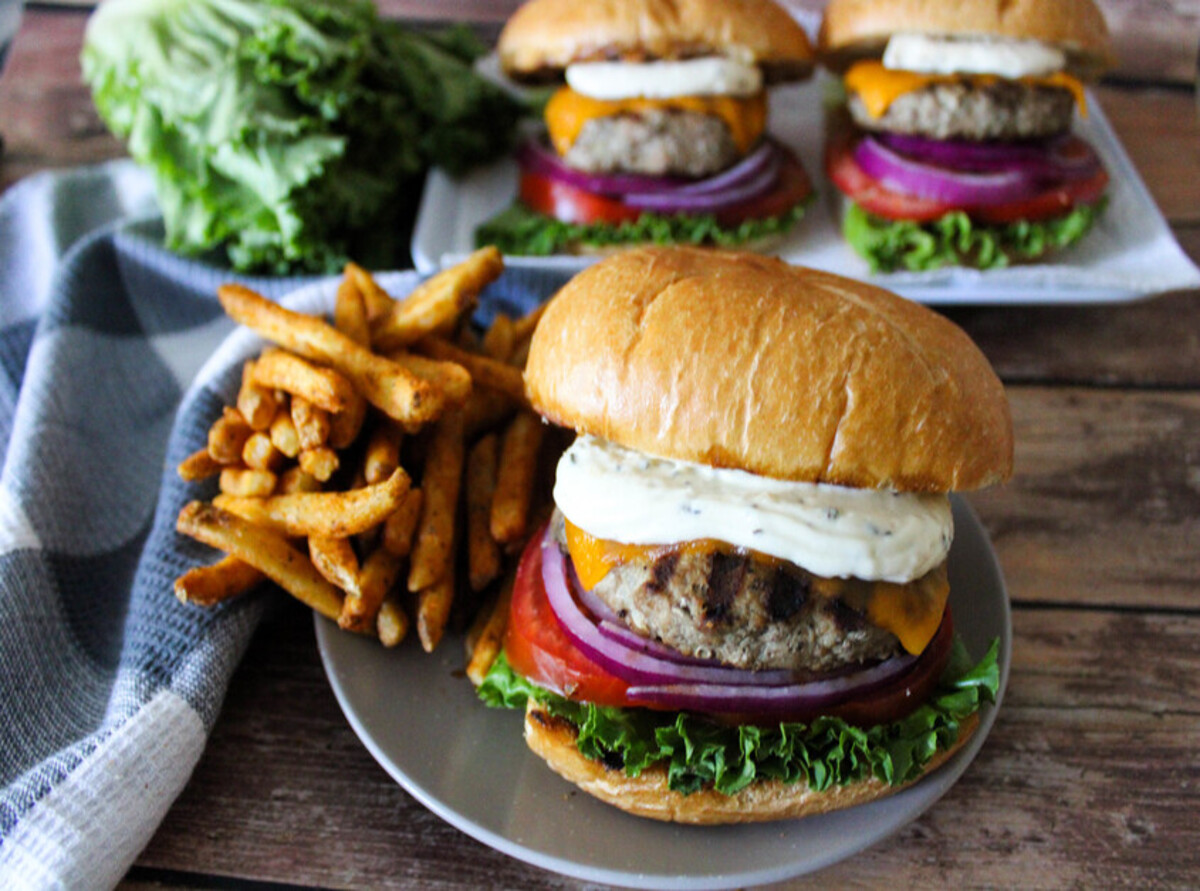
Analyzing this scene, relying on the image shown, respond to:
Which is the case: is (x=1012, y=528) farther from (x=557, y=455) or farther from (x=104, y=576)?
(x=104, y=576)

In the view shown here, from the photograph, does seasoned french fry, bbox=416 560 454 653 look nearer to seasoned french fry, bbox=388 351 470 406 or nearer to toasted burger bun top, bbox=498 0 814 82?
seasoned french fry, bbox=388 351 470 406

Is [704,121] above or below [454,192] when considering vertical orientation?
above

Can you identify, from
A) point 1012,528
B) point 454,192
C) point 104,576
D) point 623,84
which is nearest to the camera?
point 104,576

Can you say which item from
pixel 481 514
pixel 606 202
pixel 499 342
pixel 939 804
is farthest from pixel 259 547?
pixel 606 202

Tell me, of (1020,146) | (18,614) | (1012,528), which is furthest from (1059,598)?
(18,614)

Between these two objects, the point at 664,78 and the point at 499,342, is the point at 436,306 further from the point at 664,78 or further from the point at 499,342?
the point at 664,78

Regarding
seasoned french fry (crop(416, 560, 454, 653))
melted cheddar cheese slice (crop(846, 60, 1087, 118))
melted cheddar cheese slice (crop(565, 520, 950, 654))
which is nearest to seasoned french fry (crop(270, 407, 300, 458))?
seasoned french fry (crop(416, 560, 454, 653))

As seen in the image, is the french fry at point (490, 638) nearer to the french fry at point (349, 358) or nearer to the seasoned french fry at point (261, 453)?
the french fry at point (349, 358)

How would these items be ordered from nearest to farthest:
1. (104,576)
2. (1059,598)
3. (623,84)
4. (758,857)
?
(758,857)
(104,576)
(1059,598)
(623,84)
